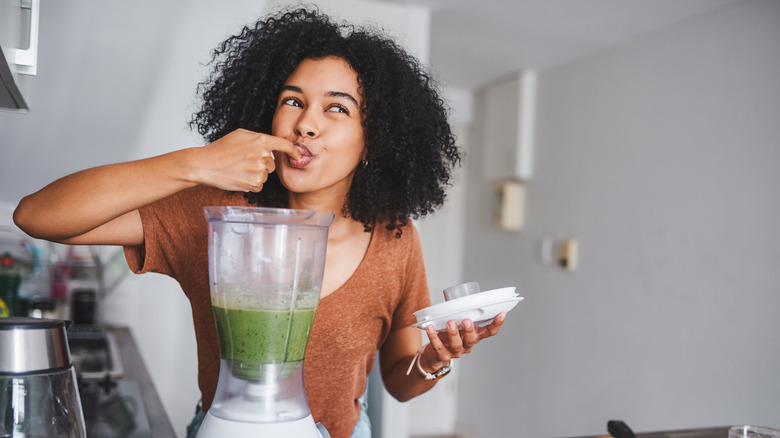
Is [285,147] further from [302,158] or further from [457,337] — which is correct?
[457,337]

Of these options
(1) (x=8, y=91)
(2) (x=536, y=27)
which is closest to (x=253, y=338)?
(1) (x=8, y=91)

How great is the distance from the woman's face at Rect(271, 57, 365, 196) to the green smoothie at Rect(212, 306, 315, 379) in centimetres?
30

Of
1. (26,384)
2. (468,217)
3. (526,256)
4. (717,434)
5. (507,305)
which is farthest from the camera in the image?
(468,217)

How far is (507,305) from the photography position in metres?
0.85

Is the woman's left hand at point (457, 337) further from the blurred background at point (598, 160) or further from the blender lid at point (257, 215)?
the blurred background at point (598, 160)

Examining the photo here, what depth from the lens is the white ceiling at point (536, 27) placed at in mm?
2395

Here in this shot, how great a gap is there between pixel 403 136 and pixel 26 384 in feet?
2.39

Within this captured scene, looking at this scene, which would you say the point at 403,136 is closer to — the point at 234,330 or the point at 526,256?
the point at 234,330

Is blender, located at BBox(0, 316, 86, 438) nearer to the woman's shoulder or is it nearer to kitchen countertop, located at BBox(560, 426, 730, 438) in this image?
the woman's shoulder

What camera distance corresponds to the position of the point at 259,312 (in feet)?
2.36

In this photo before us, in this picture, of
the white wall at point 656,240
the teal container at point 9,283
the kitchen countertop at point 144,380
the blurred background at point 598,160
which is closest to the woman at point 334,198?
the kitchen countertop at point 144,380

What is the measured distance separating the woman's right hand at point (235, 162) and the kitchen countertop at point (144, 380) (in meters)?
0.56

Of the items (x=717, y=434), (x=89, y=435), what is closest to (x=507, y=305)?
(x=717, y=434)

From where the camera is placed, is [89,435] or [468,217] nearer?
[89,435]
